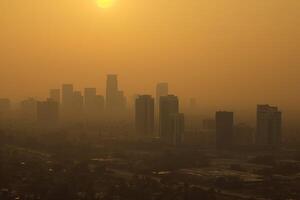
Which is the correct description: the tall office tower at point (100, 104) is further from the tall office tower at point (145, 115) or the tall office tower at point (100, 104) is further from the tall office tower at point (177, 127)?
the tall office tower at point (177, 127)

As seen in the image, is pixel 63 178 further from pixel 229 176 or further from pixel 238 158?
pixel 238 158

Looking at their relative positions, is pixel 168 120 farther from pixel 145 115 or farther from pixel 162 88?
pixel 162 88

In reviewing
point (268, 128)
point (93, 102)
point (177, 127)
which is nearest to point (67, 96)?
point (93, 102)

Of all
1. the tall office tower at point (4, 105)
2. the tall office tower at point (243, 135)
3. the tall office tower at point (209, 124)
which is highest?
the tall office tower at point (4, 105)

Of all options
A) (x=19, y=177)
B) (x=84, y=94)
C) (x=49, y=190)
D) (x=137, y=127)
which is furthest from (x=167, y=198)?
(x=84, y=94)

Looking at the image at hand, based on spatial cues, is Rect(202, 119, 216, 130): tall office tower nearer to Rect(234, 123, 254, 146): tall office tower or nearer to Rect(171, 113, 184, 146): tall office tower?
Rect(234, 123, 254, 146): tall office tower

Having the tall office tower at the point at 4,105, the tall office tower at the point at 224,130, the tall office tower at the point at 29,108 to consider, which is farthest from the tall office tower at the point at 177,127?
the tall office tower at the point at 4,105

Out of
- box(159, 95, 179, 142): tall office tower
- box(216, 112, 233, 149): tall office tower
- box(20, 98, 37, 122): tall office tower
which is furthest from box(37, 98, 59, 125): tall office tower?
box(216, 112, 233, 149): tall office tower

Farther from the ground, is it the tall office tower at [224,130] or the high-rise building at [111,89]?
the high-rise building at [111,89]
